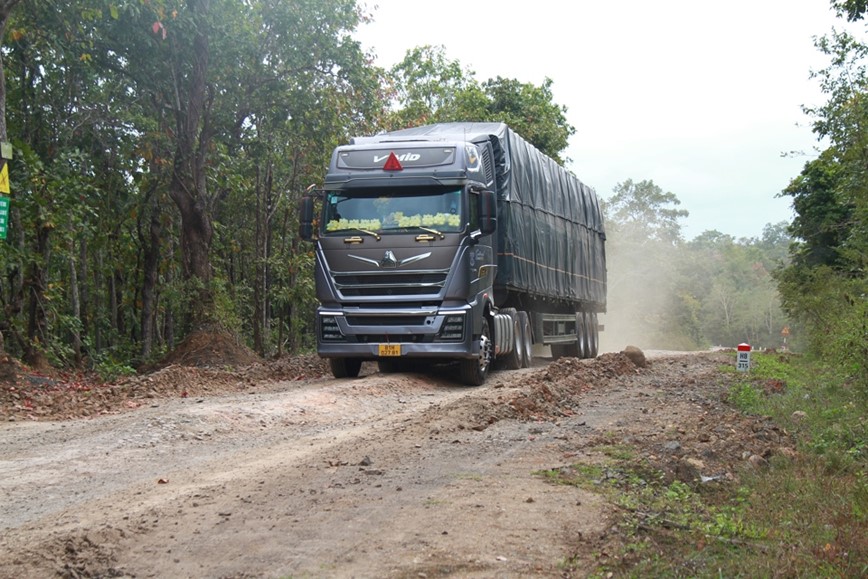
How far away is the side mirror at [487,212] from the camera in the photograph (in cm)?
1447

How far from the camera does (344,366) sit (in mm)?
15594

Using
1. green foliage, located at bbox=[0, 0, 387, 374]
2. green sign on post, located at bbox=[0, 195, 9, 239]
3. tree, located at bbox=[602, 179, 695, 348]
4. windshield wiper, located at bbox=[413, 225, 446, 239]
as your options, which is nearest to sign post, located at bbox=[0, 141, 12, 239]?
green sign on post, located at bbox=[0, 195, 9, 239]

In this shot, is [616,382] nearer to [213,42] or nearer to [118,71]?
[213,42]

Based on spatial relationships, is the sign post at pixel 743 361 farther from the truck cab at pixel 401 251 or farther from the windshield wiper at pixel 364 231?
the windshield wiper at pixel 364 231

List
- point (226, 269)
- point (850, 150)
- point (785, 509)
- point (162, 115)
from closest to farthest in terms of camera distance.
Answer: point (785, 509), point (162, 115), point (850, 150), point (226, 269)

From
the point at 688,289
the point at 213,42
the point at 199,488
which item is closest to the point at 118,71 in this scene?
the point at 213,42

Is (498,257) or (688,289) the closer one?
(498,257)

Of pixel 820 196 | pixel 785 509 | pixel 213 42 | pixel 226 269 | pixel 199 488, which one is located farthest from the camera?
pixel 226 269

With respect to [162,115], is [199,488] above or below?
below

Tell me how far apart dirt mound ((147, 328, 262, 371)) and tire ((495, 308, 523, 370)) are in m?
5.51

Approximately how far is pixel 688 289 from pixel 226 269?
189 feet

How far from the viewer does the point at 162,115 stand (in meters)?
23.6

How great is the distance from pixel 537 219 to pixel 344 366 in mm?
5677

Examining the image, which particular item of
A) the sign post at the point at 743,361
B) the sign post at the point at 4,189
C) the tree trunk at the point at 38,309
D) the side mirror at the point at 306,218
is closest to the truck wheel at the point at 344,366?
the side mirror at the point at 306,218
